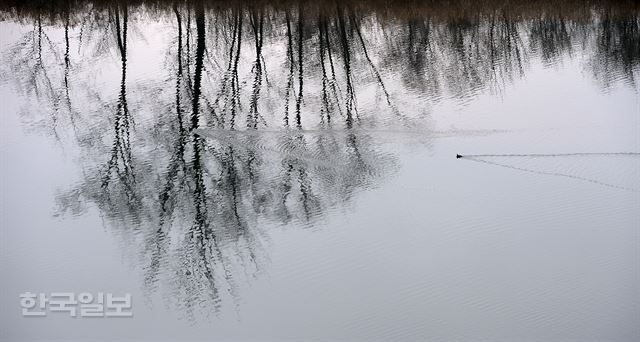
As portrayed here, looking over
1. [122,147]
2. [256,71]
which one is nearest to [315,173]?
[122,147]

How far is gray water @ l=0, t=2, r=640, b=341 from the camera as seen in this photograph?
163 inches

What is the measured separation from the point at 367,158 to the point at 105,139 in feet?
6.57

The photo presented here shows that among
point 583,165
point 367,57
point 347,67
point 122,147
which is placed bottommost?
point 583,165

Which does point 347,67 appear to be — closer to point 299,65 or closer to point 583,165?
point 299,65

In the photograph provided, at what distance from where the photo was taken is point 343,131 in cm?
610

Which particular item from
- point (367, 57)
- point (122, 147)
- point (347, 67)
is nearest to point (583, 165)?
point (347, 67)

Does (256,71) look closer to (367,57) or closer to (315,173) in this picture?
(367,57)

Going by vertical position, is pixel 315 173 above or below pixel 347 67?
below

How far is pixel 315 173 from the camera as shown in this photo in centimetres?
540

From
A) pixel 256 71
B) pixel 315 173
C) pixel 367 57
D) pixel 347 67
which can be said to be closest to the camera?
pixel 315 173

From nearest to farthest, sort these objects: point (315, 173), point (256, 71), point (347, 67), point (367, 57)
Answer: point (315, 173) < point (256, 71) < point (347, 67) < point (367, 57)

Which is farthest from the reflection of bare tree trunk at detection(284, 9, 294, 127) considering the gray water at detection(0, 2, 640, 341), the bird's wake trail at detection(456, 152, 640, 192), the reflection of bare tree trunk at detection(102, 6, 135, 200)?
the bird's wake trail at detection(456, 152, 640, 192)

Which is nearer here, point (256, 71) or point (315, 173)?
point (315, 173)

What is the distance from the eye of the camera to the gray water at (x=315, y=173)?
4.15 meters
